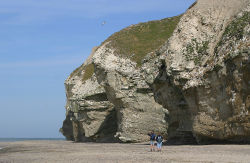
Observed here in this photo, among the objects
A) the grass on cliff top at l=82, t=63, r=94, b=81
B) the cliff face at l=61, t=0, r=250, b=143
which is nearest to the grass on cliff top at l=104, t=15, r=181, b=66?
the cliff face at l=61, t=0, r=250, b=143

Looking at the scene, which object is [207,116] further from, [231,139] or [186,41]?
[186,41]

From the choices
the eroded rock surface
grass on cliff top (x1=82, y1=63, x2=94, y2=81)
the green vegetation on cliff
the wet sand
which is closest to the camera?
the wet sand

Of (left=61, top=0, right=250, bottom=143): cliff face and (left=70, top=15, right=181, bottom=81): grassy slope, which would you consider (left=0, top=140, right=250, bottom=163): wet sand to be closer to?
(left=61, top=0, right=250, bottom=143): cliff face

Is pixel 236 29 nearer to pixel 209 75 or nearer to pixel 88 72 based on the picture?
pixel 209 75

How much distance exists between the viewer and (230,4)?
3086 centimetres

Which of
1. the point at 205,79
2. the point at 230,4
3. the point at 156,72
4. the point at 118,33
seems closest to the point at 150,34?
the point at 118,33

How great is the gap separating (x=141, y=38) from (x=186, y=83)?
26.5 m

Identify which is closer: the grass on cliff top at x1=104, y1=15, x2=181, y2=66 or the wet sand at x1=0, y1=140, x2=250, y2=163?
the wet sand at x1=0, y1=140, x2=250, y2=163

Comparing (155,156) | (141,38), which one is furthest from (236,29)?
(141,38)

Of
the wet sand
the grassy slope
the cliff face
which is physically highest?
the grassy slope

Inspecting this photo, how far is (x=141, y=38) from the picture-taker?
179ft

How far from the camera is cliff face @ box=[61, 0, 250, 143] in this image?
2555cm

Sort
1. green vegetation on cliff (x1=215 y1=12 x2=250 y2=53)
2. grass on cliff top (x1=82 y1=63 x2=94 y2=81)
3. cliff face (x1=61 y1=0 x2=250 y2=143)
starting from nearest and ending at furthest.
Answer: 1. cliff face (x1=61 y1=0 x2=250 y2=143)
2. green vegetation on cliff (x1=215 y1=12 x2=250 y2=53)
3. grass on cliff top (x1=82 y1=63 x2=94 y2=81)

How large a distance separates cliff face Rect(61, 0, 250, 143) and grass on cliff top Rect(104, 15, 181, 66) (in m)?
0.24
